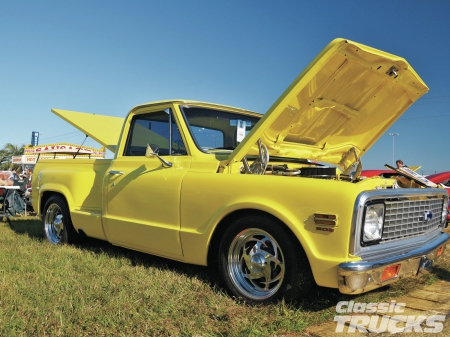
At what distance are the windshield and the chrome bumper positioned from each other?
1.90 metres

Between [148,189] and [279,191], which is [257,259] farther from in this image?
[148,189]

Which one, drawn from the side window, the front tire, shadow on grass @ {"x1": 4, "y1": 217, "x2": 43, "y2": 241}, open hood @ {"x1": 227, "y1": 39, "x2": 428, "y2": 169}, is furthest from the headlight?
shadow on grass @ {"x1": 4, "y1": 217, "x2": 43, "y2": 241}

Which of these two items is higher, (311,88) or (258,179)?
(311,88)

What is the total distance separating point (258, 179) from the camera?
334cm

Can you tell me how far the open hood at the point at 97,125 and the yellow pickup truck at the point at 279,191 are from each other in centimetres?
52

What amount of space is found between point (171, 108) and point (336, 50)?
71.9 inches

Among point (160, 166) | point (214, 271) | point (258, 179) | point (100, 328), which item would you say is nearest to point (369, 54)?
point (258, 179)

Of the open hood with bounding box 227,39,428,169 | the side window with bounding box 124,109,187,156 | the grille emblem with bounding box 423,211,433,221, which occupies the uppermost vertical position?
the open hood with bounding box 227,39,428,169

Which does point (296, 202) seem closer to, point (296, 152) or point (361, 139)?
point (296, 152)

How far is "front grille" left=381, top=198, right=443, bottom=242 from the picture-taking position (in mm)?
3094

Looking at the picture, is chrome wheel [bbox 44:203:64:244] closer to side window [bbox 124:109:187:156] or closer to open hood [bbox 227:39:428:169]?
side window [bbox 124:109:187:156]

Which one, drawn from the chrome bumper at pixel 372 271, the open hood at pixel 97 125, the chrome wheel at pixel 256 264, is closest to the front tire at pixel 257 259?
the chrome wheel at pixel 256 264

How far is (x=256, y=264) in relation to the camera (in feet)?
10.8

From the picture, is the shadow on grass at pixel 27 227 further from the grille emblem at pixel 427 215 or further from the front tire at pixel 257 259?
the grille emblem at pixel 427 215
